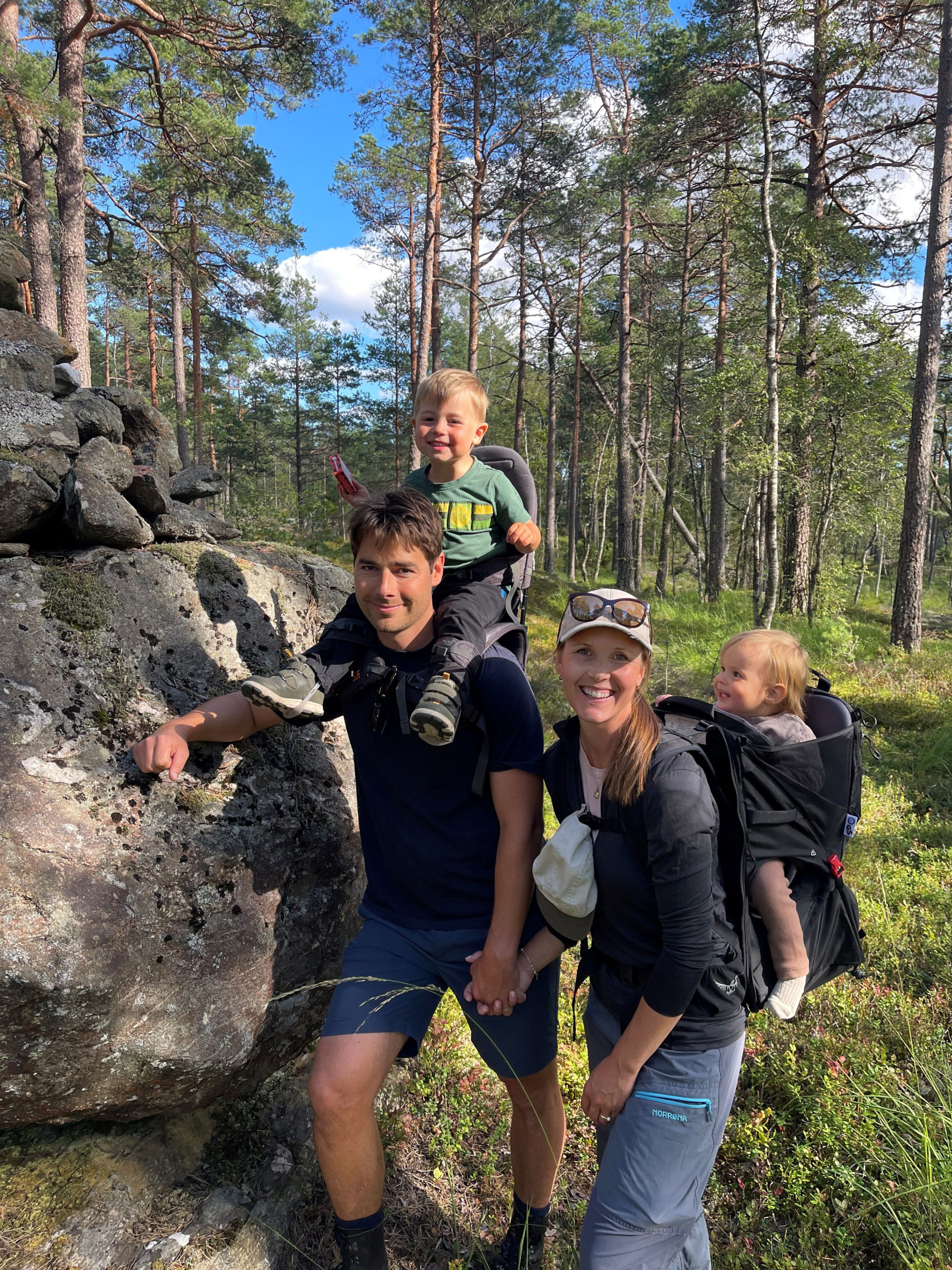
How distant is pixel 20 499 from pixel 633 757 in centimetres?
258

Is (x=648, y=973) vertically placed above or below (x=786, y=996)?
above

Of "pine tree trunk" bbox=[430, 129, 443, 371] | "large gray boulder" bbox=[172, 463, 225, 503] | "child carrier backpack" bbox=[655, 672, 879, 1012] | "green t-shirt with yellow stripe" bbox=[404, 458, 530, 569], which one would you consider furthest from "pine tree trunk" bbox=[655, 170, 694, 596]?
"child carrier backpack" bbox=[655, 672, 879, 1012]

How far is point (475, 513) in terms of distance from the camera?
9.58 ft

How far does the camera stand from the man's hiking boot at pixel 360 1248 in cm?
202

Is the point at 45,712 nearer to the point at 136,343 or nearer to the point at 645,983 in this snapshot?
the point at 645,983

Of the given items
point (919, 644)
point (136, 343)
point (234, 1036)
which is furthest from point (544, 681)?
point (136, 343)

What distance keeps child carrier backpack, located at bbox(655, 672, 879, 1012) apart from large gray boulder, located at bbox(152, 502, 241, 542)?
255 centimetres

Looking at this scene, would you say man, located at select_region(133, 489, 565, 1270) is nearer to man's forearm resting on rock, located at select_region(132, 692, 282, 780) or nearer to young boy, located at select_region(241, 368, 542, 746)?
man's forearm resting on rock, located at select_region(132, 692, 282, 780)

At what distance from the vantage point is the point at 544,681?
9.41 meters

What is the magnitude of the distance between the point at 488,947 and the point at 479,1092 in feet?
4.68

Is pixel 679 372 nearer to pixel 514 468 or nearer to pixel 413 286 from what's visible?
pixel 413 286

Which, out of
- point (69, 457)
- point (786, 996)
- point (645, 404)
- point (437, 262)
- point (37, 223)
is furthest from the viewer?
point (645, 404)

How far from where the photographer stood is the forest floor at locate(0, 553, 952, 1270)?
230 centimetres

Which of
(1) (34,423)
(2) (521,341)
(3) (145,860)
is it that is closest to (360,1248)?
(3) (145,860)
